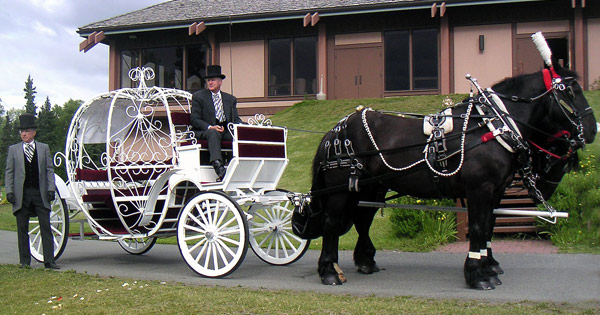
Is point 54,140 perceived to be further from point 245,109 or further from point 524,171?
point 524,171

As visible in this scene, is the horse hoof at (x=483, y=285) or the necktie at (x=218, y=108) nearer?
the horse hoof at (x=483, y=285)

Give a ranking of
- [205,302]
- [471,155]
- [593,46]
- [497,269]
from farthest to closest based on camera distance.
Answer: [593,46] < [497,269] < [471,155] < [205,302]

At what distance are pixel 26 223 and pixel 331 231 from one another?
428 centimetres

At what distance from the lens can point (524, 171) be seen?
245 inches

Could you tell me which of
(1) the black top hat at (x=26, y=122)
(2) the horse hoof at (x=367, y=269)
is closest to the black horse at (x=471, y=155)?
(2) the horse hoof at (x=367, y=269)

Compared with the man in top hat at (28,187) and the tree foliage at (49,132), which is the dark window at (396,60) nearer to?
the man in top hat at (28,187)

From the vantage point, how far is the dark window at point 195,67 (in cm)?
2447

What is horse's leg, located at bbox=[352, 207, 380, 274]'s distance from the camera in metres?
7.33

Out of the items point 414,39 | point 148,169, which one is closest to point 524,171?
point 148,169

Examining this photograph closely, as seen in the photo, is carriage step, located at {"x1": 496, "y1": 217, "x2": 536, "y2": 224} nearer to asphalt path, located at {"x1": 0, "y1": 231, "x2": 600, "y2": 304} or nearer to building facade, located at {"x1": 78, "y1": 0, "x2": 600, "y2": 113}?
asphalt path, located at {"x1": 0, "y1": 231, "x2": 600, "y2": 304}

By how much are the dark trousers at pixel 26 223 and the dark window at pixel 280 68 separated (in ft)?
51.0

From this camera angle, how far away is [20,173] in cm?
808

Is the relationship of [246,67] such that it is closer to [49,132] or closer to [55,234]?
[55,234]

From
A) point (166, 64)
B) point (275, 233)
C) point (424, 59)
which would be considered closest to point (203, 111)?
point (275, 233)
